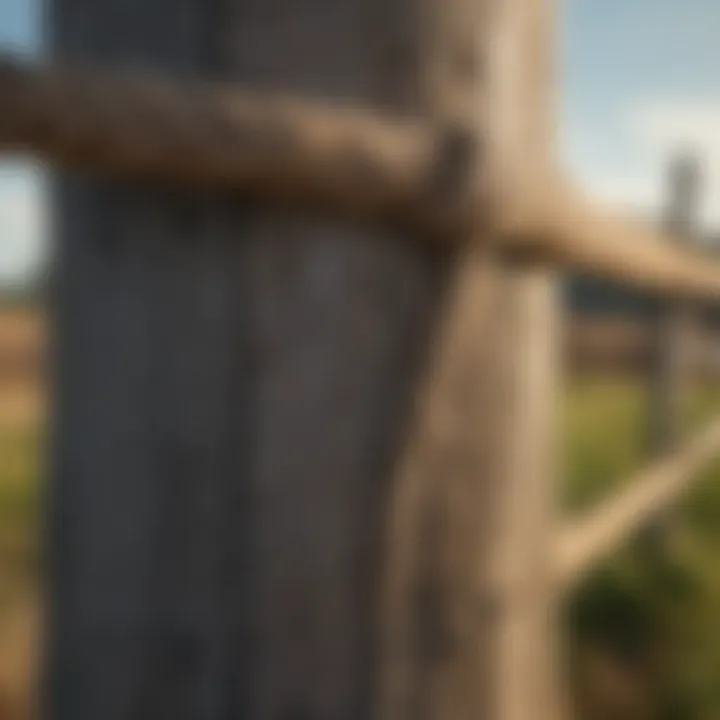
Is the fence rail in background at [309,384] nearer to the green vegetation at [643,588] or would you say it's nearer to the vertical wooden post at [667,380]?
the green vegetation at [643,588]

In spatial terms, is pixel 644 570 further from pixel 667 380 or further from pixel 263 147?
pixel 263 147

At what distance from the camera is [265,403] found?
17.0 inches

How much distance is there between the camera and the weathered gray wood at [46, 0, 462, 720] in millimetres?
424

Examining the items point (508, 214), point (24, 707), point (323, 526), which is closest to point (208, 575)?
point (323, 526)

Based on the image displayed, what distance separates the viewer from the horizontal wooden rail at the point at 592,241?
487mm

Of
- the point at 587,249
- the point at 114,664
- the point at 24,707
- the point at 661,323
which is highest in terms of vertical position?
the point at 587,249

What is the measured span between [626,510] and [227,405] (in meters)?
0.62

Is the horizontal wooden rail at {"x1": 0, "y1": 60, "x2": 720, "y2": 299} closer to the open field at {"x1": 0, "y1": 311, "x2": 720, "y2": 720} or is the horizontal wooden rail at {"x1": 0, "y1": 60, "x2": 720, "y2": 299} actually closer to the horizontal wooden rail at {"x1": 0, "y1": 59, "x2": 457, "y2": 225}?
the horizontal wooden rail at {"x1": 0, "y1": 59, "x2": 457, "y2": 225}

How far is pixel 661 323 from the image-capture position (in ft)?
7.77

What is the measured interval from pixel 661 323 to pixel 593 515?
1.57m

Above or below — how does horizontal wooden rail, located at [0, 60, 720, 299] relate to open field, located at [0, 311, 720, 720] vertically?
above

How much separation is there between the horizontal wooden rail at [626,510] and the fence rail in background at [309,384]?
19 cm

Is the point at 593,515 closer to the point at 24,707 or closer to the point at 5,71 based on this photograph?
the point at 5,71

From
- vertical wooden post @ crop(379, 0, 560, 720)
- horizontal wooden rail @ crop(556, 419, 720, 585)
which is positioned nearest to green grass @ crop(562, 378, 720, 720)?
horizontal wooden rail @ crop(556, 419, 720, 585)
